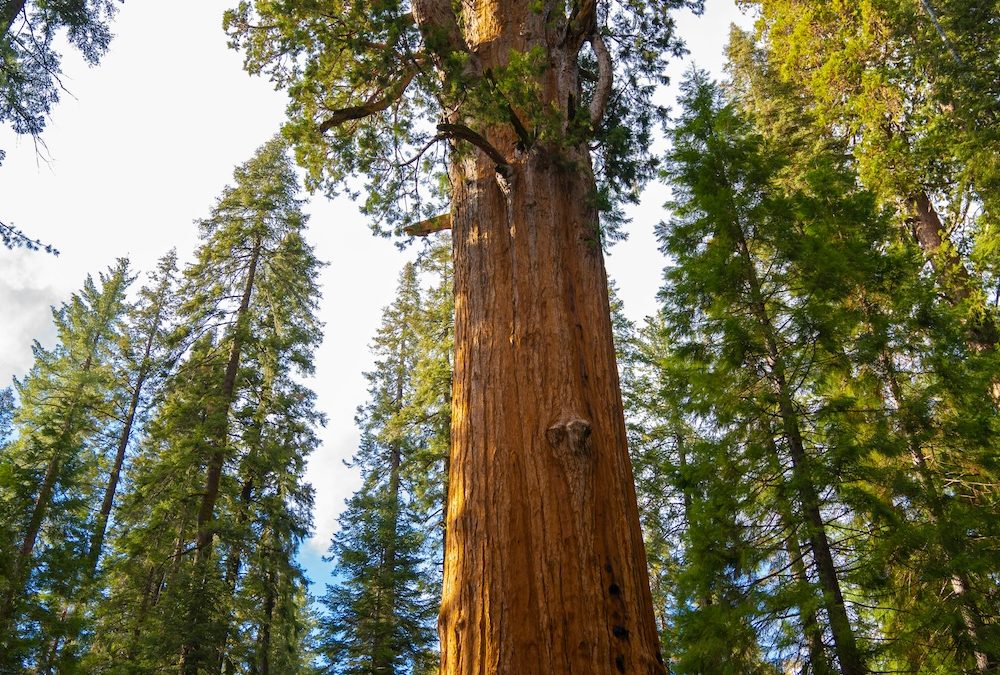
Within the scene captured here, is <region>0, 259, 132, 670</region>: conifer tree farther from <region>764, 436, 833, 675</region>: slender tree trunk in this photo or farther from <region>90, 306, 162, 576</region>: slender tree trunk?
<region>764, 436, 833, 675</region>: slender tree trunk

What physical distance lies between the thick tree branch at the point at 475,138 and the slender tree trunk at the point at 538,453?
0.13m

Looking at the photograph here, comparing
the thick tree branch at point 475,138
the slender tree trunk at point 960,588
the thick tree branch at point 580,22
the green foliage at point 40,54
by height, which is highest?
the green foliage at point 40,54

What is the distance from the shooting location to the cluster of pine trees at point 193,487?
1228cm

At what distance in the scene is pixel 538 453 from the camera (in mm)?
3625

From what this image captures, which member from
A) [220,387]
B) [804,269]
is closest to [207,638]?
[220,387]

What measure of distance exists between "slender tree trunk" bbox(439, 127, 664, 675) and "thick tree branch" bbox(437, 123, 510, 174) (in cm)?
13

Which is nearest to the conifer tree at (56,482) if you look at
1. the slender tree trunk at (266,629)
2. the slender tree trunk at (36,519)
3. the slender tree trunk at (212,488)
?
the slender tree trunk at (36,519)

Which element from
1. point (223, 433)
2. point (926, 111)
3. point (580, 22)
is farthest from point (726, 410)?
point (223, 433)

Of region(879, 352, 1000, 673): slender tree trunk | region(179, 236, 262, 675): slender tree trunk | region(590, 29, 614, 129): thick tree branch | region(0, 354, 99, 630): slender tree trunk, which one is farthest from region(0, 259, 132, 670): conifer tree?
region(879, 352, 1000, 673): slender tree trunk

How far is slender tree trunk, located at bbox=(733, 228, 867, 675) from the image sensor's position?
203 inches

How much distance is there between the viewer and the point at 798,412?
20.8 feet

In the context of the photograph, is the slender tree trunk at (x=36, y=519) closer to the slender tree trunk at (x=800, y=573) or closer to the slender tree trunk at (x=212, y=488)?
the slender tree trunk at (x=212, y=488)

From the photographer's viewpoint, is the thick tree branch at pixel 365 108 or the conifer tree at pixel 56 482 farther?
the conifer tree at pixel 56 482

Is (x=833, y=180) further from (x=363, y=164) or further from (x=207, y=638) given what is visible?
(x=207, y=638)
